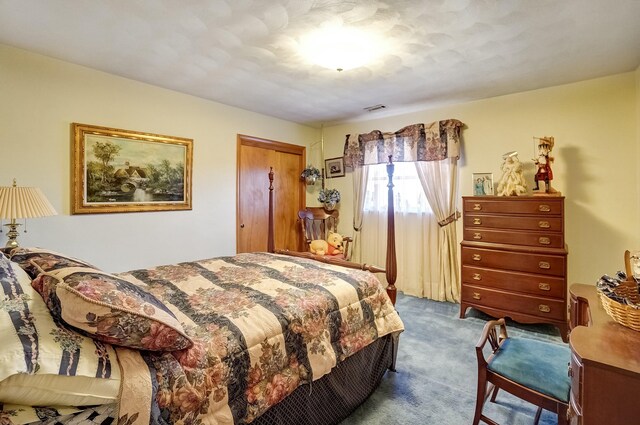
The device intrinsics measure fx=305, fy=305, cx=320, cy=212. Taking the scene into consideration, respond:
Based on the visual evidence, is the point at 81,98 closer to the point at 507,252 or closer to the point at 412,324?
the point at 412,324

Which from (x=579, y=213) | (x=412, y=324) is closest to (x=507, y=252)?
(x=579, y=213)

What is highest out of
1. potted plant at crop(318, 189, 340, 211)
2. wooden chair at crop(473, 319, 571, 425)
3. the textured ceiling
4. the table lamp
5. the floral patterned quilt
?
the textured ceiling

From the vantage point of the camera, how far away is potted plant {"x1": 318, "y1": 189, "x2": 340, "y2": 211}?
4.72 metres

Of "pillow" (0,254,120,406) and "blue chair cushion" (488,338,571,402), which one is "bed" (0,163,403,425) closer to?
"pillow" (0,254,120,406)

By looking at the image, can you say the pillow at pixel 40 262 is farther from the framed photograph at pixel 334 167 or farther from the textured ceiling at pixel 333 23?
the framed photograph at pixel 334 167

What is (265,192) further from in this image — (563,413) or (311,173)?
(563,413)

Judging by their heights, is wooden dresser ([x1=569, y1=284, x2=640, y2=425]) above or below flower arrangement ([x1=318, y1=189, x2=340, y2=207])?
below

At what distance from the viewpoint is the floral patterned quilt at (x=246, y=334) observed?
3.36 feet

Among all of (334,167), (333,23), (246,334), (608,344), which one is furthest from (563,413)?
(334,167)

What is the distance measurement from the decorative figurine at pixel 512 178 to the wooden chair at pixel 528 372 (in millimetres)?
1854

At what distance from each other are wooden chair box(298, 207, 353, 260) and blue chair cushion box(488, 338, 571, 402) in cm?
274

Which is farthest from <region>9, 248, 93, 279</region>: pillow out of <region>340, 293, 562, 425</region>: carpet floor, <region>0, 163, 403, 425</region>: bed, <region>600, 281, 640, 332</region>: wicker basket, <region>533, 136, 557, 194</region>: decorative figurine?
<region>533, 136, 557, 194</region>: decorative figurine

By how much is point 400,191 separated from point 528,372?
301 centimetres

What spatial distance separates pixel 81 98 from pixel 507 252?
4.22m
